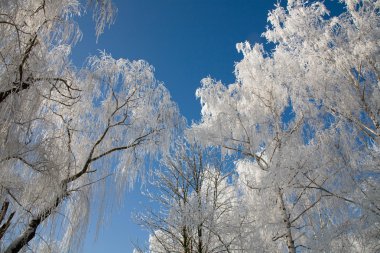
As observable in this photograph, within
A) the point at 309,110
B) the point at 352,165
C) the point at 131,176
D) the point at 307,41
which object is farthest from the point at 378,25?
the point at 131,176

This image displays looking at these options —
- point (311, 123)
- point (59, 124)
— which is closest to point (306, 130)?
point (311, 123)

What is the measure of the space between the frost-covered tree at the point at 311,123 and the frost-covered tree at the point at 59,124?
3043 mm

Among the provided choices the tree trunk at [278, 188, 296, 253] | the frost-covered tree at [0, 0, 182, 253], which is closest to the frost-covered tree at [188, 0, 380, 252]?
the tree trunk at [278, 188, 296, 253]

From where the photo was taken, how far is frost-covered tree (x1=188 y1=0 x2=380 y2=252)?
6672mm

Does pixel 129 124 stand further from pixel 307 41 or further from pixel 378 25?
pixel 378 25

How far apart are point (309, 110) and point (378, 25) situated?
2.53m

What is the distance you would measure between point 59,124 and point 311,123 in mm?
6155

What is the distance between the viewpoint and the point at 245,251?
8.55 meters

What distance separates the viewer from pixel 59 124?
5.31 m

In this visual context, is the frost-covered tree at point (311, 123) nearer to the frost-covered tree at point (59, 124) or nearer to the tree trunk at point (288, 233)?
the tree trunk at point (288, 233)

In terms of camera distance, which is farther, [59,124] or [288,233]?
[288,233]

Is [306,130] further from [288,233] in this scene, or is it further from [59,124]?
[59,124]

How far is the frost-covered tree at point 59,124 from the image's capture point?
3.51 m

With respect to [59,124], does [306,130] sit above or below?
above
